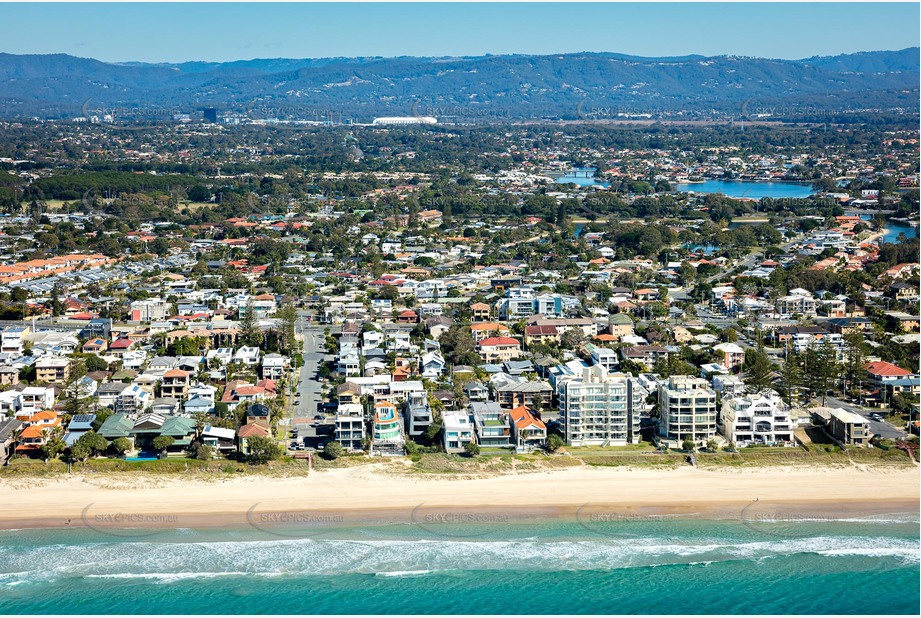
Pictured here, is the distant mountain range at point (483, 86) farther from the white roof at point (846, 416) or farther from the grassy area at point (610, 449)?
the grassy area at point (610, 449)

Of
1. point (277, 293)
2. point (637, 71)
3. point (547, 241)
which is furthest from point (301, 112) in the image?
point (277, 293)

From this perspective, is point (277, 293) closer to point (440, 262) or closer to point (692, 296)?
point (440, 262)

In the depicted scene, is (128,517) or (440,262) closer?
(128,517)

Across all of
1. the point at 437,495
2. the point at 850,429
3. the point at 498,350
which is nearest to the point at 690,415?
the point at 850,429

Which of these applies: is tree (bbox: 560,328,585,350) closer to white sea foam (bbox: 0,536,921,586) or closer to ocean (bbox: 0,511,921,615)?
ocean (bbox: 0,511,921,615)

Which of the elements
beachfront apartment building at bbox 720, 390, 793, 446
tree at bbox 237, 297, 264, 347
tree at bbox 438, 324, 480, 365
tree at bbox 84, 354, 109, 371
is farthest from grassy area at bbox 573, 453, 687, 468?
tree at bbox 84, 354, 109, 371

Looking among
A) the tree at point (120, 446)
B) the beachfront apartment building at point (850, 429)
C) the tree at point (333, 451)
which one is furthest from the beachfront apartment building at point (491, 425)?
the tree at point (120, 446)
